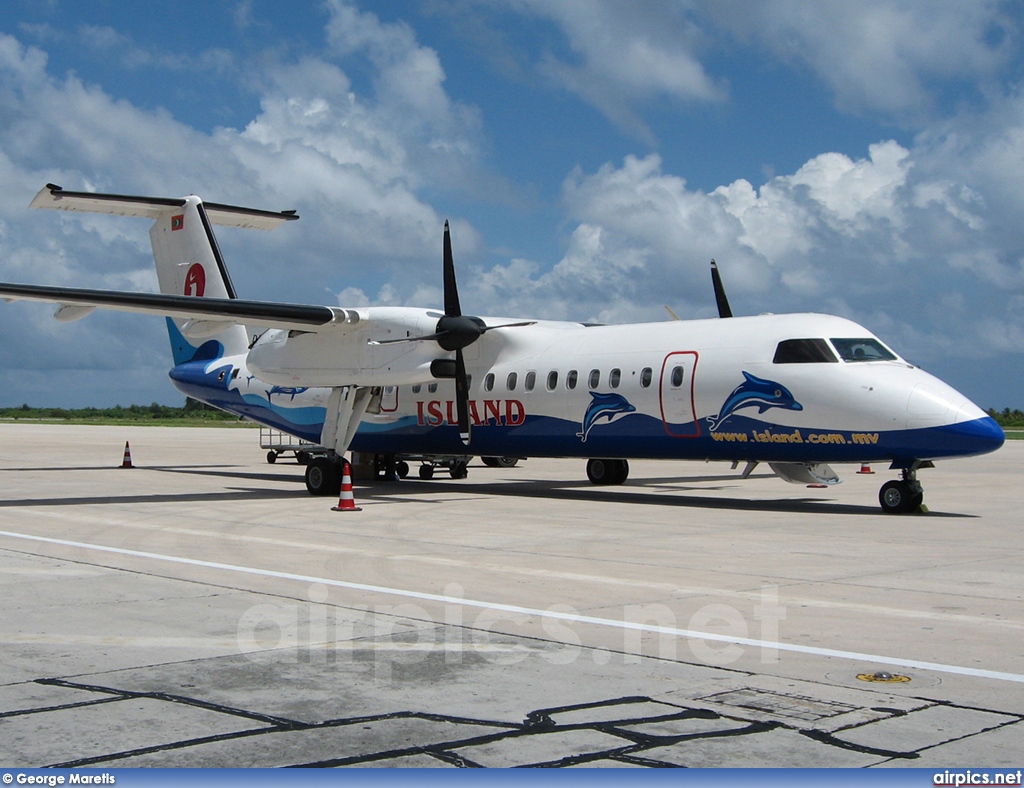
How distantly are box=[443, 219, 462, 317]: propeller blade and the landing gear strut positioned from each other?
28.1ft

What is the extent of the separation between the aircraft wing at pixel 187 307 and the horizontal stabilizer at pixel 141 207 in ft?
11.4

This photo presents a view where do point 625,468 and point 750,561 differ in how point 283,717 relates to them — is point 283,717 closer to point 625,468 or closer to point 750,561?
point 750,561

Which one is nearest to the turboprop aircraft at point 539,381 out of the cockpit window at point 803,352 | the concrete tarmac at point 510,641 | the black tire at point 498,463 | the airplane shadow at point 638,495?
the cockpit window at point 803,352

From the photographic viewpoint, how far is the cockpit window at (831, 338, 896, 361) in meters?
16.8

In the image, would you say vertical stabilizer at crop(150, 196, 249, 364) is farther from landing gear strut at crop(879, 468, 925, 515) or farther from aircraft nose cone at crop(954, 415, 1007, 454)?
aircraft nose cone at crop(954, 415, 1007, 454)

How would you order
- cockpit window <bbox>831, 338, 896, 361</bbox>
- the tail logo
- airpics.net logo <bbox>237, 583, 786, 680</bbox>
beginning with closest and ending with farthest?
airpics.net logo <bbox>237, 583, 786, 680</bbox> → cockpit window <bbox>831, 338, 896, 361</bbox> → the tail logo

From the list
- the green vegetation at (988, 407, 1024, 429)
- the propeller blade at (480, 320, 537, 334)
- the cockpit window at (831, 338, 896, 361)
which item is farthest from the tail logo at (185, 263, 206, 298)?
the green vegetation at (988, 407, 1024, 429)

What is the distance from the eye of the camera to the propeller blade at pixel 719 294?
71.9 ft

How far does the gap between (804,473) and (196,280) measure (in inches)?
573

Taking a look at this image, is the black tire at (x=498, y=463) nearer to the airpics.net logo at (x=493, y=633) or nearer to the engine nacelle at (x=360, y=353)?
the engine nacelle at (x=360, y=353)

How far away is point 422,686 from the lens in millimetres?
6047

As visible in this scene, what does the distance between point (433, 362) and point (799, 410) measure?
710 centimetres

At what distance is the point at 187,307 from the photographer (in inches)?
759

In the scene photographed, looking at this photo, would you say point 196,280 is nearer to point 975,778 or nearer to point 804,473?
point 804,473
